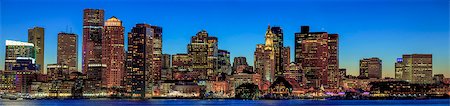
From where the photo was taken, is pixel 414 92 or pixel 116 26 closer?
pixel 414 92

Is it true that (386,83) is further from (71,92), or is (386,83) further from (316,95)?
(71,92)

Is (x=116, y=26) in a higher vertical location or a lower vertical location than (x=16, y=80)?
higher

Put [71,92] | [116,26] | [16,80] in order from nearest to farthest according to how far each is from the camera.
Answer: [16,80], [71,92], [116,26]

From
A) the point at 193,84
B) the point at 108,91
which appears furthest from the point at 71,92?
the point at 193,84

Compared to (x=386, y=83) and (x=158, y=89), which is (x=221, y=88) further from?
(x=386, y=83)

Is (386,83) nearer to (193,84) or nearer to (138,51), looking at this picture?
(193,84)

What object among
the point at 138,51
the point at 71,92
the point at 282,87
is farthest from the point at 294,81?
the point at 71,92

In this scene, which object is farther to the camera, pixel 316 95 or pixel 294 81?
pixel 294 81

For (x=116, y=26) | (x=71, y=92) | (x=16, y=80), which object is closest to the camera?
(x=16, y=80)

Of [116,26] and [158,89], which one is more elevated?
[116,26]
